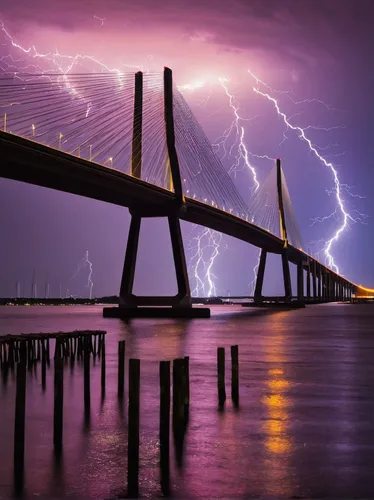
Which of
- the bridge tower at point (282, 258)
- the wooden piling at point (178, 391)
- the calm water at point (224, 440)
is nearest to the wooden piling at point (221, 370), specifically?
the calm water at point (224, 440)

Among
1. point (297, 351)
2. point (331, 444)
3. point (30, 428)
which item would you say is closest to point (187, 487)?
point (331, 444)

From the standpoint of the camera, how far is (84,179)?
135ft

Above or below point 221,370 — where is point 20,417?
below

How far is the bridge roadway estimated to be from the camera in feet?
118

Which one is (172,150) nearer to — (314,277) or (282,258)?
(282,258)

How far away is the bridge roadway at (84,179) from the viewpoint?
118ft

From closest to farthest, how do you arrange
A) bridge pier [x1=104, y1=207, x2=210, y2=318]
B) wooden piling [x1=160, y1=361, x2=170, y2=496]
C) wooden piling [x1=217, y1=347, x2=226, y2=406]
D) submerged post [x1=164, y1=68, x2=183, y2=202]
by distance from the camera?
wooden piling [x1=160, y1=361, x2=170, y2=496], wooden piling [x1=217, y1=347, x2=226, y2=406], submerged post [x1=164, y1=68, x2=183, y2=202], bridge pier [x1=104, y1=207, x2=210, y2=318]

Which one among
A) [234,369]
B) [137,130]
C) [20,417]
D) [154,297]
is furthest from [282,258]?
[20,417]

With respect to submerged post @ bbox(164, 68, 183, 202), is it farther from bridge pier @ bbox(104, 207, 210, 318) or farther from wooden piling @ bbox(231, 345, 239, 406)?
wooden piling @ bbox(231, 345, 239, 406)

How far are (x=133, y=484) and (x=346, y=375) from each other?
11.5m

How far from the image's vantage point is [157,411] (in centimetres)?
1153

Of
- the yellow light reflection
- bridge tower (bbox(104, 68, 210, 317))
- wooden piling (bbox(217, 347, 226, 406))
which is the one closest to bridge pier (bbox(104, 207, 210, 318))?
bridge tower (bbox(104, 68, 210, 317))

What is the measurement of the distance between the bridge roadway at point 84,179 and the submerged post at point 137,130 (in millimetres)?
2246

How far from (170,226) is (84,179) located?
1068cm
